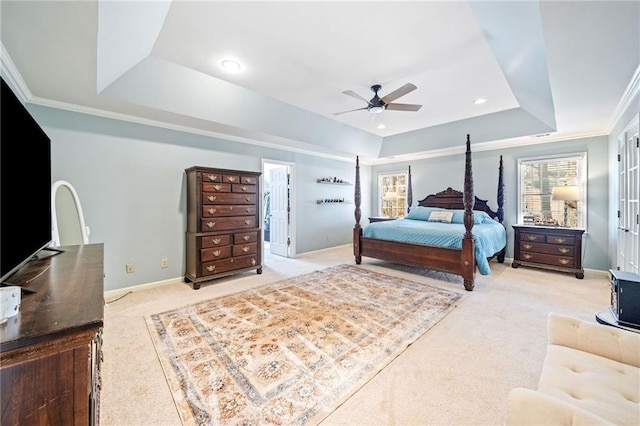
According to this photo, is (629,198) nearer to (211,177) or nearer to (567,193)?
(567,193)

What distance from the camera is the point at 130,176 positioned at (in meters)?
3.50

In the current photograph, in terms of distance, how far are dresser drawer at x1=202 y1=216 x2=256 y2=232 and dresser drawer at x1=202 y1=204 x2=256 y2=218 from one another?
6 centimetres

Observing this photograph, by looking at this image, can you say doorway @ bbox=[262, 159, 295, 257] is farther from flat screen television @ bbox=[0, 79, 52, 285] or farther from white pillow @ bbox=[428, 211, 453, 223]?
flat screen television @ bbox=[0, 79, 52, 285]

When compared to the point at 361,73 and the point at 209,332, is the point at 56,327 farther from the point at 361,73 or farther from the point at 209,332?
the point at 361,73

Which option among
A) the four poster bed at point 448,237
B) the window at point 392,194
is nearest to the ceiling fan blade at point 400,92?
the four poster bed at point 448,237

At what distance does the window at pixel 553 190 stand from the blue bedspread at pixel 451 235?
66 cm

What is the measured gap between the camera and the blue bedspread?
3.77 m

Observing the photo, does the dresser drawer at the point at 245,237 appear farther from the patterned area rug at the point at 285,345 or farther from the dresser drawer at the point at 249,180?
the patterned area rug at the point at 285,345

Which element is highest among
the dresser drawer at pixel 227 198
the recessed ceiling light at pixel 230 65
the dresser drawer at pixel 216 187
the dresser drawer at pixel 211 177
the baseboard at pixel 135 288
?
the recessed ceiling light at pixel 230 65

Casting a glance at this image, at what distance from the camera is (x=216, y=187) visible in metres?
3.86

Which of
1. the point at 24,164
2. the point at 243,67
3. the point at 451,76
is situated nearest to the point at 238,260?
the point at 243,67

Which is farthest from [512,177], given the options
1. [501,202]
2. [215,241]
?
[215,241]

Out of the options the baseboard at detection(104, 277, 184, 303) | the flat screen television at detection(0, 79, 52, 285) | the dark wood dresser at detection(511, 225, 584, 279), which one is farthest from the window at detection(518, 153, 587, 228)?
the baseboard at detection(104, 277, 184, 303)

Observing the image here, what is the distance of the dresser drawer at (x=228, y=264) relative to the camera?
3766 mm
